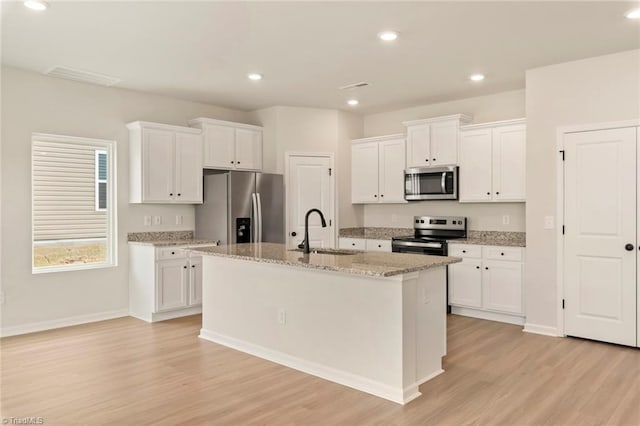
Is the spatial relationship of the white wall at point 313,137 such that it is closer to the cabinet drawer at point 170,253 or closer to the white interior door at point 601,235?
the cabinet drawer at point 170,253

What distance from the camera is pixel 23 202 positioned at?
4.76 meters

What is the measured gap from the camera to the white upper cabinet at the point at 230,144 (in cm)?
599

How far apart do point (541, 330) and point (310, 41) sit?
3.57m

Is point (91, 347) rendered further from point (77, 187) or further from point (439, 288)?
point (439, 288)

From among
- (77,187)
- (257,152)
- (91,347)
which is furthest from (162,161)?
(91,347)

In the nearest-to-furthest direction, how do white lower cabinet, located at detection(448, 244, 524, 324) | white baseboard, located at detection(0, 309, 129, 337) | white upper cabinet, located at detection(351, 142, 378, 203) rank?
white baseboard, located at detection(0, 309, 129, 337), white lower cabinet, located at detection(448, 244, 524, 324), white upper cabinet, located at detection(351, 142, 378, 203)

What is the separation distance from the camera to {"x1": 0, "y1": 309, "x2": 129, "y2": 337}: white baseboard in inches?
184

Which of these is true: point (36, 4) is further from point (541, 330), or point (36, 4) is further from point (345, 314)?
point (541, 330)

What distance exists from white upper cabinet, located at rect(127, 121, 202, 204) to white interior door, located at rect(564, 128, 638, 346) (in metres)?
4.19

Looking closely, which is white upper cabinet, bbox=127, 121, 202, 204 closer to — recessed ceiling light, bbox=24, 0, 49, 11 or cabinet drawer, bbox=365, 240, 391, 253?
recessed ceiling light, bbox=24, 0, 49, 11

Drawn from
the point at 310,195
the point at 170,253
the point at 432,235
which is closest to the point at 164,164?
the point at 170,253

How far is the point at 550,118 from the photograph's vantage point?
4625 millimetres

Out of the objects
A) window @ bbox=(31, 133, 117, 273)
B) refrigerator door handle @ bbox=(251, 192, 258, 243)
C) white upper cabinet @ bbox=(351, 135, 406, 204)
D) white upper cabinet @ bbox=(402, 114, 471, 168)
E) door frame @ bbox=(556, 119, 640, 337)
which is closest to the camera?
door frame @ bbox=(556, 119, 640, 337)

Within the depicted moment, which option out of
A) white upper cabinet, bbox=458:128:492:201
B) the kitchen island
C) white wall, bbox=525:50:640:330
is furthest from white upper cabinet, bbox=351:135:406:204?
the kitchen island
